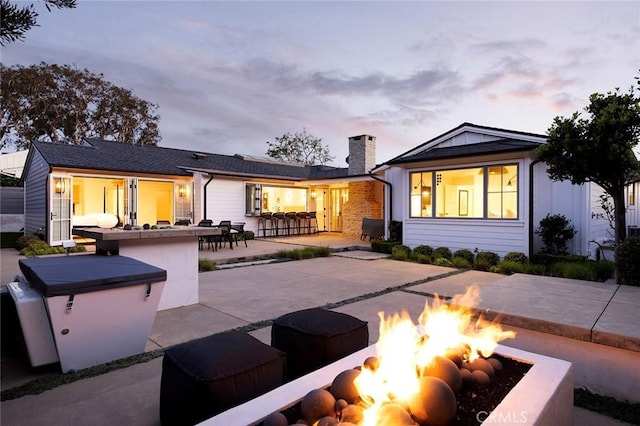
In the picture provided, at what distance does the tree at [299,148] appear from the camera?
3250cm

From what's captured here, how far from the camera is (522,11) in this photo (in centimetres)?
720

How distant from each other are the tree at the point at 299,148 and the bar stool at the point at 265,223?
1795 cm

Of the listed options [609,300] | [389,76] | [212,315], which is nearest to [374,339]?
[212,315]

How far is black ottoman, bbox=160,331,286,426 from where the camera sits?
1.81m

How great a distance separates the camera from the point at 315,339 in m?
2.45

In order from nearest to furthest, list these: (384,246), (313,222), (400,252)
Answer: (400,252), (384,246), (313,222)

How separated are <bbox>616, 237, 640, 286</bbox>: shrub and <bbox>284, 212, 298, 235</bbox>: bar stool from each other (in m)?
11.4

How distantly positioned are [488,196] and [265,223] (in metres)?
8.91

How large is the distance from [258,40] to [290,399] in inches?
396

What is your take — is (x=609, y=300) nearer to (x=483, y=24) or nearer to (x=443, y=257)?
(x=443, y=257)

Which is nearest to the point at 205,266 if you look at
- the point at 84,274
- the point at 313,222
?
the point at 84,274

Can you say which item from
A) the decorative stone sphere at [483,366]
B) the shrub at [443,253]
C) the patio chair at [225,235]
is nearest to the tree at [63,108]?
the patio chair at [225,235]

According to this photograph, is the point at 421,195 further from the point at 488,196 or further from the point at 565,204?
the point at 565,204

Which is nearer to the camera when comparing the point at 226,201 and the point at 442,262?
the point at 442,262
